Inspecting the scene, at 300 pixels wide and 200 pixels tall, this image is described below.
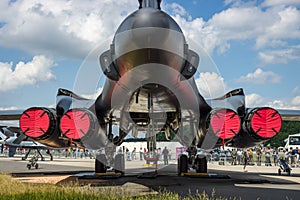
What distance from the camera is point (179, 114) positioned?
10.7 meters

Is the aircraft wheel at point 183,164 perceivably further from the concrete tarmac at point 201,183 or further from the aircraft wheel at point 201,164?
the aircraft wheel at point 201,164

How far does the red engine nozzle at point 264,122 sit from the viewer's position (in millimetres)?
9156

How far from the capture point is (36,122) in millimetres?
9305

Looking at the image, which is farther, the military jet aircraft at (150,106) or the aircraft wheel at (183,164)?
the aircraft wheel at (183,164)

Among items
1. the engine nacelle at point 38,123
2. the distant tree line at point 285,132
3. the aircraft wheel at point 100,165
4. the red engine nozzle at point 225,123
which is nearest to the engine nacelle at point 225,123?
the red engine nozzle at point 225,123

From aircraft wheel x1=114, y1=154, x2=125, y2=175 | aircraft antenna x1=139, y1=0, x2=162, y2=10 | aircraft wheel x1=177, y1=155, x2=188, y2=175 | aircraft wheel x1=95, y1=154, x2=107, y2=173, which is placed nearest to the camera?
aircraft antenna x1=139, y1=0, x2=162, y2=10

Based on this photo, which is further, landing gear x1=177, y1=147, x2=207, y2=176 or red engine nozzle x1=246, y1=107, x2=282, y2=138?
landing gear x1=177, y1=147, x2=207, y2=176

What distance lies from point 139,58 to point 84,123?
285 centimetres

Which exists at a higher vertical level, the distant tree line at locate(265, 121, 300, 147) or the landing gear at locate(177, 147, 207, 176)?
the distant tree line at locate(265, 121, 300, 147)

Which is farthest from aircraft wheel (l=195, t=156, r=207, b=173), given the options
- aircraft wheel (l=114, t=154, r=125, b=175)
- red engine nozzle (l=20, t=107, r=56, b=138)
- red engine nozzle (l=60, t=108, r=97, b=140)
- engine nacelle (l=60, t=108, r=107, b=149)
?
red engine nozzle (l=20, t=107, r=56, b=138)

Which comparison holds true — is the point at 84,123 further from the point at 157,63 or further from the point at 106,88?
the point at 157,63

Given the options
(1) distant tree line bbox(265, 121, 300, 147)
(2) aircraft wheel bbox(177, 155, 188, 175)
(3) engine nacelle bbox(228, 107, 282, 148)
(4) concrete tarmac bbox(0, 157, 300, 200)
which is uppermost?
(1) distant tree line bbox(265, 121, 300, 147)

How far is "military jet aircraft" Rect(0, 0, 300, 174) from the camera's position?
22.7 feet

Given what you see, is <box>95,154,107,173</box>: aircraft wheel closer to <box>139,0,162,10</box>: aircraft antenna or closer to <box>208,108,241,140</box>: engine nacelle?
<box>208,108,241,140</box>: engine nacelle
